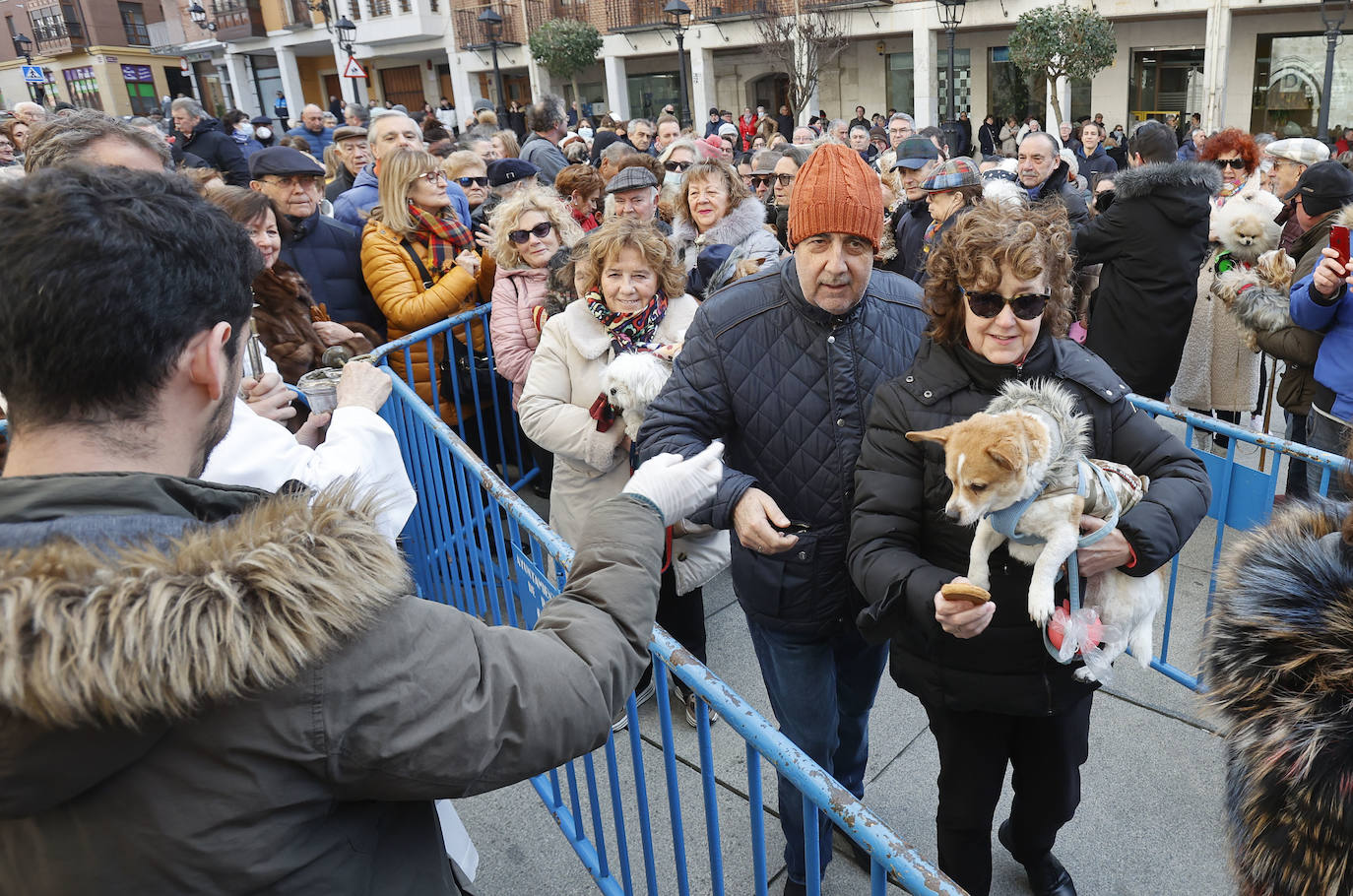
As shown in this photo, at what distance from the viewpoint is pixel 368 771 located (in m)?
1.06

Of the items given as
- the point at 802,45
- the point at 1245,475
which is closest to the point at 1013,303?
the point at 1245,475

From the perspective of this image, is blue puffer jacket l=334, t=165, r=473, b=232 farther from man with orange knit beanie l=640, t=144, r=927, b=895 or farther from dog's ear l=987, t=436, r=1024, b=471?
dog's ear l=987, t=436, r=1024, b=471

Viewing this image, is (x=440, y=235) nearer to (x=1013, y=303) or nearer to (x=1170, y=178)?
(x=1013, y=303)

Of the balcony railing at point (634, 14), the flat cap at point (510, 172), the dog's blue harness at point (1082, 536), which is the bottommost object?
the dog's blue harness at point (1082, 536)

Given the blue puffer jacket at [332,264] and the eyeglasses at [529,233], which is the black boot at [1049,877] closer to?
the eyeglasses at [529,233]

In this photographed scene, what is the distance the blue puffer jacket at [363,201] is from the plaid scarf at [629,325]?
8.62 feet

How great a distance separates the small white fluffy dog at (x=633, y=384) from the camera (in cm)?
326

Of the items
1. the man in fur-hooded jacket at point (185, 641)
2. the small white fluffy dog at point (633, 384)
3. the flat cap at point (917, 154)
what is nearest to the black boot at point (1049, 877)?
the small white fluffy dog at point (633, 384)

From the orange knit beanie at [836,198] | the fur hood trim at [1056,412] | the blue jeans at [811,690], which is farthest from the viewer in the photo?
the blue jeans at [811,690]

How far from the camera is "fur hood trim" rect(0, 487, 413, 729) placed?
0.88m

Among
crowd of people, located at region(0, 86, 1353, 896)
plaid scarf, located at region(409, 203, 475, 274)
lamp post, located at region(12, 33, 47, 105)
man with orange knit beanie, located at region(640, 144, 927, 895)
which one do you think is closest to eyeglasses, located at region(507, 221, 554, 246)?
crowd of people, located at region(0, 86, 1353, 896)

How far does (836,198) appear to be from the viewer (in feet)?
7.88

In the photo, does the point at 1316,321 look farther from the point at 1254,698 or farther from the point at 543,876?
the point at 543,876

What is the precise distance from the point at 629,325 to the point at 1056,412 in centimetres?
198
